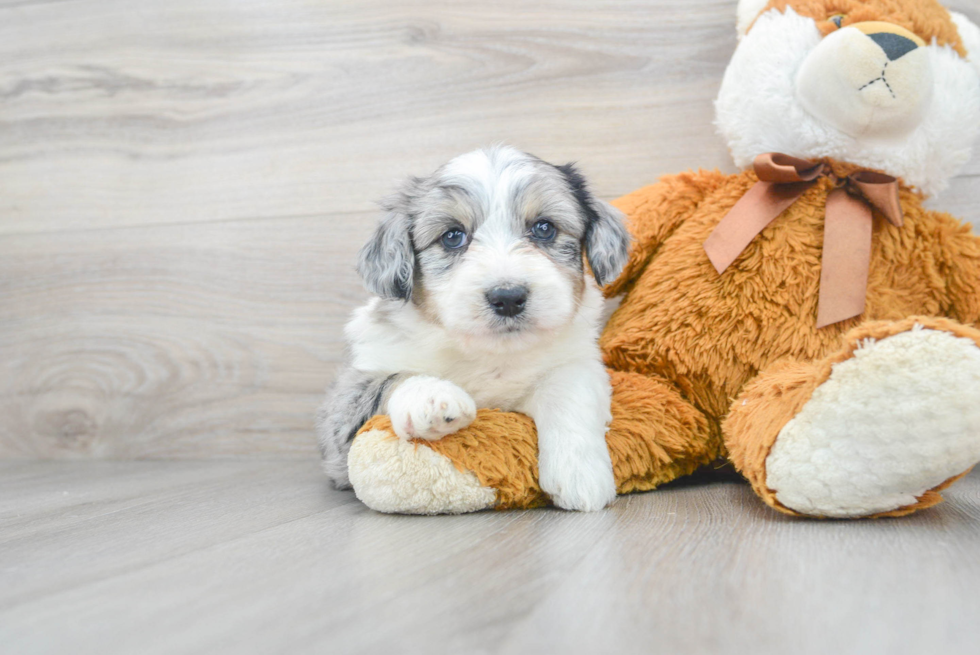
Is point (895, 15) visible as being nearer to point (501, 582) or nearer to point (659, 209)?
point (659, 209)

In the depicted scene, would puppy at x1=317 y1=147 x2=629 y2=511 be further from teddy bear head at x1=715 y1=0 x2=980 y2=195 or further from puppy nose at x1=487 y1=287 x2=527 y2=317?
teddy bear head at x1=715 y1=0 x2=980 y2=195

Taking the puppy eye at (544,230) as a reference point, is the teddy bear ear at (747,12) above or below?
above

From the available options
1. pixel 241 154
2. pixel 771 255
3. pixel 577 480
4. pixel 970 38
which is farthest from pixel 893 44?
pixel 241 154

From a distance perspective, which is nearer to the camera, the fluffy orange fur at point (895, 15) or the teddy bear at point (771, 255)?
the teddy bear at point (771, 255)

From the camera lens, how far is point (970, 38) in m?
1.81

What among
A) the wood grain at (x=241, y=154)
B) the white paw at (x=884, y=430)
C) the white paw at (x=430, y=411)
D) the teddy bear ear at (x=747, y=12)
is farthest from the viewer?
the wood grain at (x=241, y=154)

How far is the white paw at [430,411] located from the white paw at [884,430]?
585 mm

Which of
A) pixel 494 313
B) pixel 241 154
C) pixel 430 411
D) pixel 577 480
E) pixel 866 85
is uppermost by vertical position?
pixel 866 85

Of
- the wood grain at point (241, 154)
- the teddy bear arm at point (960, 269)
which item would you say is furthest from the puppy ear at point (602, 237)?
the teddy bear arm at point (960, 269)

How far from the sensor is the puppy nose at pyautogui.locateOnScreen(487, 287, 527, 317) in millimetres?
1483

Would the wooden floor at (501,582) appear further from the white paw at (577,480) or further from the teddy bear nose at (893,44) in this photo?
the teddy bear nose at (893,44)

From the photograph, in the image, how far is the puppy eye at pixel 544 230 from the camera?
1.69m

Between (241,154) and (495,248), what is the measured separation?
4.32 feet

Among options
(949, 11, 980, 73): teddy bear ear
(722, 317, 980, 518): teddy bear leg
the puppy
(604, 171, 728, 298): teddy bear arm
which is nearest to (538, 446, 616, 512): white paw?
the puppy
